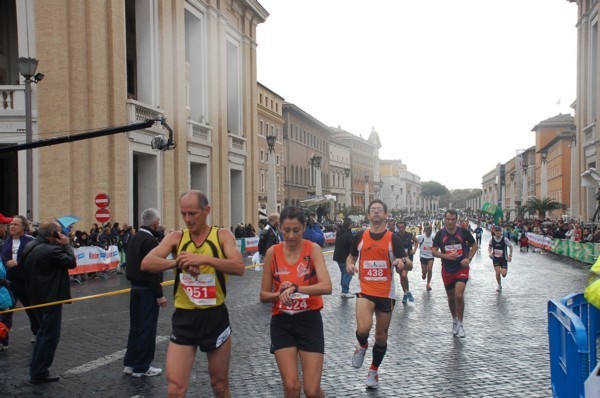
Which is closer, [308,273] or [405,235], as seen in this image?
[308,273]

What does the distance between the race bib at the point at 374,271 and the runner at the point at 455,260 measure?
2984mm

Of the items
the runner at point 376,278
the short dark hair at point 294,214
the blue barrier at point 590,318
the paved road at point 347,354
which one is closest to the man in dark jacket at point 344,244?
the paved road at point 347,354

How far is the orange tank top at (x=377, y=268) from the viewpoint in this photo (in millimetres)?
7508

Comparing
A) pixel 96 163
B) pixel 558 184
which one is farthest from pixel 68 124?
pixel 558 184

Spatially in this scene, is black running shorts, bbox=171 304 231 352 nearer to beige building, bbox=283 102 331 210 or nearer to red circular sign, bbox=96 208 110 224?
red circular sign, bbox=96 208 110 224

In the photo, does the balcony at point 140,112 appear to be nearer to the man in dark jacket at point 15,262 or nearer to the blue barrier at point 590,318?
the man in dark jacket at point 15,262

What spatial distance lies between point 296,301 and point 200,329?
2.50ft

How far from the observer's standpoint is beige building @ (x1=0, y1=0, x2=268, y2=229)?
78.2ft

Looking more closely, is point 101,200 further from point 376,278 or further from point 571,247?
point 571,247

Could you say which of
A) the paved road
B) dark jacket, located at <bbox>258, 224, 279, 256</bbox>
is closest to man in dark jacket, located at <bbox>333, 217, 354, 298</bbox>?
the paved road

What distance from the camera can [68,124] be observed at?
2397 cm

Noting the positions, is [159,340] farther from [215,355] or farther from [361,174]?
[361,174]

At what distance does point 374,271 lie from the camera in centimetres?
756

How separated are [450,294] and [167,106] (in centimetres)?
2369
